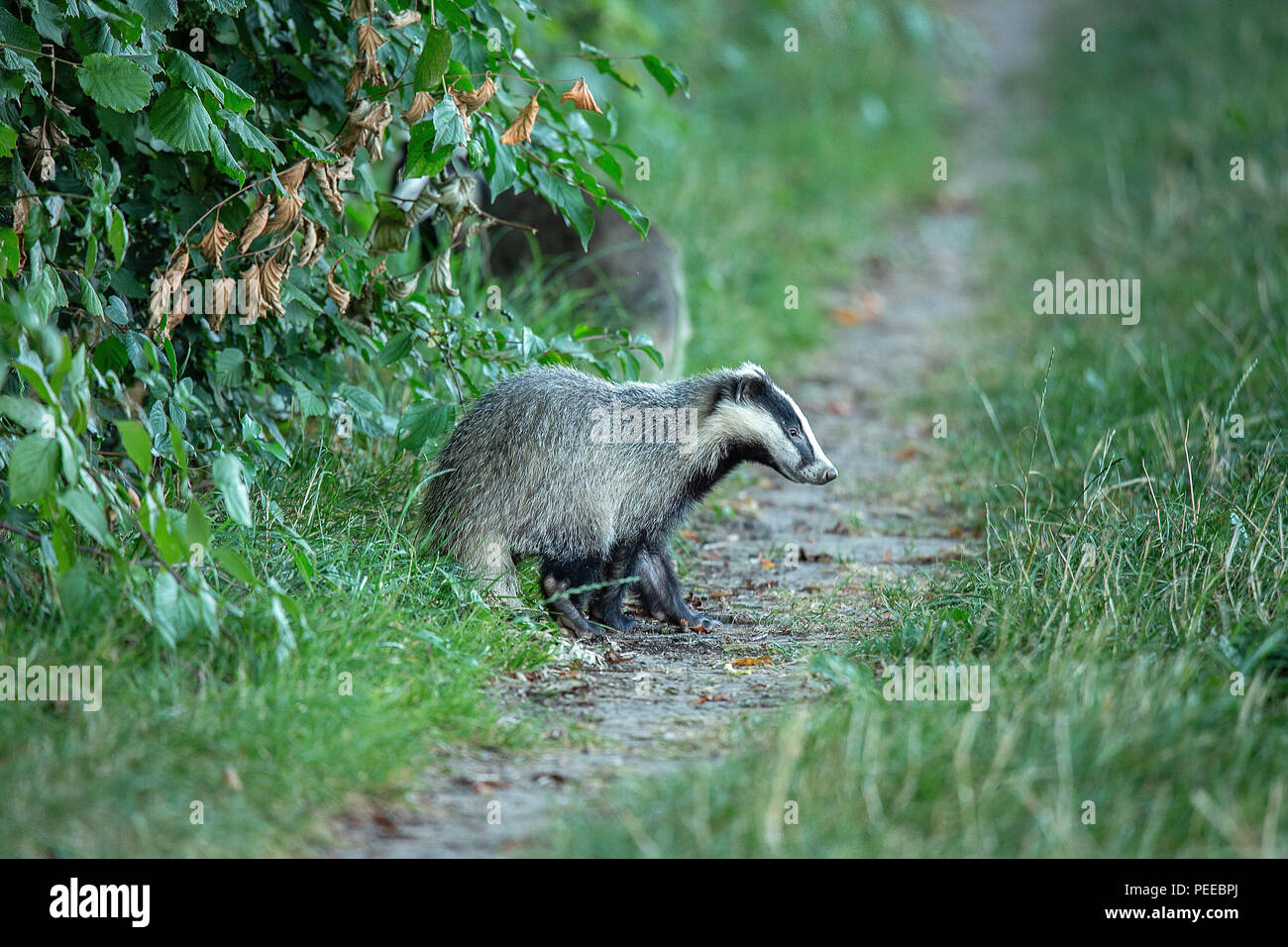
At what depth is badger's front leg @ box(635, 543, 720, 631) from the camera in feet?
15.8

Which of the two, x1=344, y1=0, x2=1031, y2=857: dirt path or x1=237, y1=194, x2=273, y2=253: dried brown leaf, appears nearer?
x1=344, y1=0, x2=1031, y2=857: dirt path

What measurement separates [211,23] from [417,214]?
885 millimetres

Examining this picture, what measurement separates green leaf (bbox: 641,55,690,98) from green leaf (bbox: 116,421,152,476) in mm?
1993

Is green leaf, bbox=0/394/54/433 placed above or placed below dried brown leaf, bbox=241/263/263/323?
below

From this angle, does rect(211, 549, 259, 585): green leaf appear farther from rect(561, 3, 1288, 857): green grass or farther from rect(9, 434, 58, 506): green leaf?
rect(561, 3, 1288, 857): green grass

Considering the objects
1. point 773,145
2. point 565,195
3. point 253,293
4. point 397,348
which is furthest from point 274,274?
point 773,145

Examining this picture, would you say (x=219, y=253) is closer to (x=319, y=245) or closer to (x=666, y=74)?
(x=319, y=245)

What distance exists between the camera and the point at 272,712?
330 cm

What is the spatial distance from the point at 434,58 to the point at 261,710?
1.90 metres

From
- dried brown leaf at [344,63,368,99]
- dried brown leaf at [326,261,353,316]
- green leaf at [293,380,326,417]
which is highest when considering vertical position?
dried brown leaf at [344,63,368,99]

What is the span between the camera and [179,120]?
3740 millimetres

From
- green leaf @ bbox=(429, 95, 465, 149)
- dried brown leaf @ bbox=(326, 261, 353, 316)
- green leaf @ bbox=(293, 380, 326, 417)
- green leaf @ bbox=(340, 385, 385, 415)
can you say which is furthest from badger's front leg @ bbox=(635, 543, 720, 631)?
green leaf @ bbox=(429, 95, 465, 149)

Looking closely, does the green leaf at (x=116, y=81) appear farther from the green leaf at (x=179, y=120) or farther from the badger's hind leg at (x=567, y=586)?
the badger's hind leg at (x=567, y=586)

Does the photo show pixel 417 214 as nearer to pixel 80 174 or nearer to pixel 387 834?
pixel 80 174
